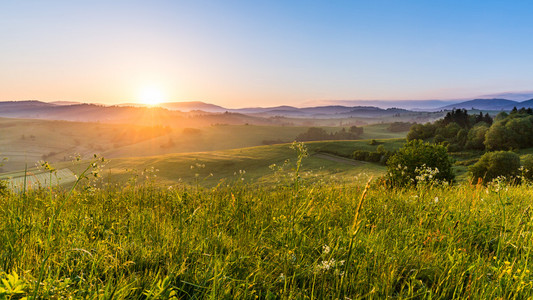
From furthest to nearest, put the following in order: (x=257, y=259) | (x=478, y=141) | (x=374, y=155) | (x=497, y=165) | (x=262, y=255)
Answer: (x=478, y=141), (x=374, y=155), (x=497, y=165), (x=262, y=255), (x=257, y=259)

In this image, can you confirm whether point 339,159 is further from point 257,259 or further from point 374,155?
point 257,259

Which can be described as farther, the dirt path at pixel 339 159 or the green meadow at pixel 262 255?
the dirt path at pixel 339 159

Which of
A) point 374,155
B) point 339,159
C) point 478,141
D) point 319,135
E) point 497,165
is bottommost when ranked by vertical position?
point 339,159

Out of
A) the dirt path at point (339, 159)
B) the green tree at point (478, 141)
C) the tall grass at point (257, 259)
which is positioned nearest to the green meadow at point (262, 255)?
the tall grass at point (257, 259)

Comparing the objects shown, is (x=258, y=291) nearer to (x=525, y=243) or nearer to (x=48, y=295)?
(x=48, y=295)

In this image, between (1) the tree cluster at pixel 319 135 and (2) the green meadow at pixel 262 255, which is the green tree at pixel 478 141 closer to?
(1) the tree cluster at pixel 319 135

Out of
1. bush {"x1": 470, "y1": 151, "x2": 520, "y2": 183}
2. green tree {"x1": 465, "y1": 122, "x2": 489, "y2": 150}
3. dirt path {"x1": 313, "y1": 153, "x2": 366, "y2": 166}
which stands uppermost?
green tree {"x1": 465, "y1": 122, "x2": 489, "y2": 150}

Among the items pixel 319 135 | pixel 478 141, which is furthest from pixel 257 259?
pixel 319 135

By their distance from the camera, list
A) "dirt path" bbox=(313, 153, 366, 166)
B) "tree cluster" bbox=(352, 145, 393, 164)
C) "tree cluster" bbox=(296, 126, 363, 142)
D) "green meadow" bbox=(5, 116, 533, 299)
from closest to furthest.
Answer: "green meadow" bbox=(5, 116, 533, 299) < "tree cluster" bbox=(352, 145, 393, 164) < "dirt path" bbox=(313, 153, 366, 166) < "tree cluster" bbox=(296, 126, 363, 142)

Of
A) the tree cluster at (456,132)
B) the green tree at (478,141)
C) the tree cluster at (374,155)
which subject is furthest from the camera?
the tree cluster at (456,132)

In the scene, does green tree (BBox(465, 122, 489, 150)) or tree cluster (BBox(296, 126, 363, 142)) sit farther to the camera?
tree cluster (BBox(296, 126, 363, 142))

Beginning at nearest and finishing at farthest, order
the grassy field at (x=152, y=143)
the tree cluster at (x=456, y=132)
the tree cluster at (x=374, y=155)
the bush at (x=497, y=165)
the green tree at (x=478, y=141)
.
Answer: the bush at (x=497, y=165)
the tree cluster at (x=374, y=155)
the green tree at (x=478, y=141)
the tree cluster at (x=456, y=132)
the grassy field at (x=152, y=143)

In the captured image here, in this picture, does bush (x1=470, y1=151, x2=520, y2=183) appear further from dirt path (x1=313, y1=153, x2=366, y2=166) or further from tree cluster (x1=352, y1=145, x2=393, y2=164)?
dirt path (x1=313, y1=153, x2=366, y2=166)

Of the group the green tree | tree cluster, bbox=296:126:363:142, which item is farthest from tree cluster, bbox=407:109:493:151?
tree cluster, bbox=296:126:363:142
